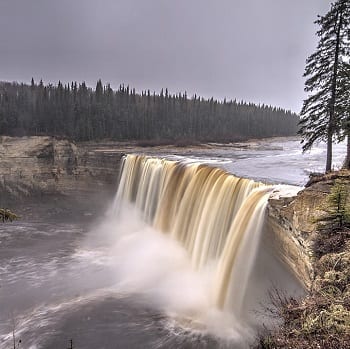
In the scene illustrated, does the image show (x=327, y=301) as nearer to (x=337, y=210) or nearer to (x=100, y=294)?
(x=337, y=210)

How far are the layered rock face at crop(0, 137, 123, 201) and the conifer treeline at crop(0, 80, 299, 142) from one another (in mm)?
20344

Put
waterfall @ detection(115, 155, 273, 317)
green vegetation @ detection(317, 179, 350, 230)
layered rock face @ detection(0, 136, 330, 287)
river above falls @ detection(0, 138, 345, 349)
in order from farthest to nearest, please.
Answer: layered rock face @ detection(0, 136, 330, 287), waterfall @ detection(115, 155, 273, 317), river above falls @ detection(0, 138, 345, 349), green vegetation @ detection(317, 179, 350, 230)

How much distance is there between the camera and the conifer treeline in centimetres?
6931

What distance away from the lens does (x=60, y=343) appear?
36.5 ft

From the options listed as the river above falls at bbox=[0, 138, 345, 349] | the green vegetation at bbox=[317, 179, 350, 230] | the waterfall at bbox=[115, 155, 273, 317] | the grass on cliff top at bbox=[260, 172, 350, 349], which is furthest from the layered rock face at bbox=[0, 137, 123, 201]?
the grass on cliff top at bbox=[260, 172, 350, 349]

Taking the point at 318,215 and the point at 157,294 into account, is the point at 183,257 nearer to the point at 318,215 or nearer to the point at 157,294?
the point at 157,294

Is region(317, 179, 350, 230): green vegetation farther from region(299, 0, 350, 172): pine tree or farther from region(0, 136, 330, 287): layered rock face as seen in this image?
region(0, 136, 330, 287): layered rock face

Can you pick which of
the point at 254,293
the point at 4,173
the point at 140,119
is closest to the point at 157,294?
the point at 254,293

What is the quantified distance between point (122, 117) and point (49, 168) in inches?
Result: 1631

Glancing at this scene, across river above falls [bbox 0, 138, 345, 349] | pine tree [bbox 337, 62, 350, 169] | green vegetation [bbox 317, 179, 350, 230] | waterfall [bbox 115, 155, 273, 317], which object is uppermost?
pine tree [bbox 337, 62, 350, 169]

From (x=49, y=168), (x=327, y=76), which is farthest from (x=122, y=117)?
(x=327, y=76)

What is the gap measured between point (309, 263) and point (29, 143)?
3577 centimetres

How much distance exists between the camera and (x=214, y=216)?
15.5m

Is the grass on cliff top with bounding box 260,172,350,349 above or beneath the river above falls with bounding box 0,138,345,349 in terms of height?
above
